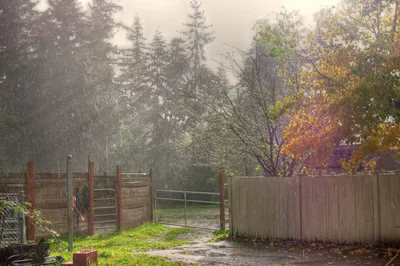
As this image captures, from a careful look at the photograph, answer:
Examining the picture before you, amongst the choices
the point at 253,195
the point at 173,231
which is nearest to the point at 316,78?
the point at 253,195

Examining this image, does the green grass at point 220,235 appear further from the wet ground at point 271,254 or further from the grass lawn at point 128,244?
the wet ground at point 271,254

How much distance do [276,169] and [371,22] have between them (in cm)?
577

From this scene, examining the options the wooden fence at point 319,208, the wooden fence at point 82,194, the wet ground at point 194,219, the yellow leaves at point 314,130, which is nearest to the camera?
the yellow leaves at point 314,130

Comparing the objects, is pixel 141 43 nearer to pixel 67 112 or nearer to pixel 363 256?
pixel 67 112

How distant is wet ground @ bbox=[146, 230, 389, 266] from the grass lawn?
28.7 inches

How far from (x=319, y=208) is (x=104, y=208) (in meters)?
8.13

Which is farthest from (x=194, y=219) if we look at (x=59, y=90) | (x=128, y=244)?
(x=59, y=90)

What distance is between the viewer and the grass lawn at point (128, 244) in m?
11.1

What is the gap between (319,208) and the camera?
13406mm

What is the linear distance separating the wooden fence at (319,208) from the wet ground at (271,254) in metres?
Answer: 0.40

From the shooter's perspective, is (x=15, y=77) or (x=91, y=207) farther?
(x=15, y=77)

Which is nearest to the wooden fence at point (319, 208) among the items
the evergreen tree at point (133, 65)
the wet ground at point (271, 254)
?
the wet ground at point (271, 254)

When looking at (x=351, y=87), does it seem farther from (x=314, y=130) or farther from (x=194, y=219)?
(x=194, y=219)

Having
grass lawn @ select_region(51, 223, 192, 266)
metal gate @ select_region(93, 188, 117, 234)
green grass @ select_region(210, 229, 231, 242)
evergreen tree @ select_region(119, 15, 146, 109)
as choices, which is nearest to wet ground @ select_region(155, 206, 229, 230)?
green grass @ select_region(210, 229, 231, 242)
